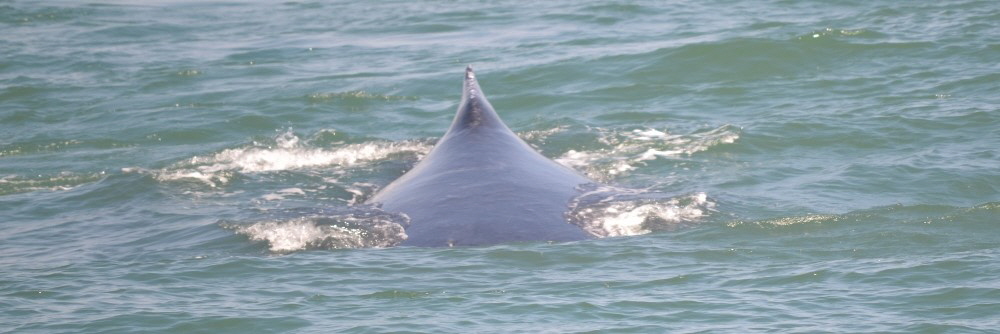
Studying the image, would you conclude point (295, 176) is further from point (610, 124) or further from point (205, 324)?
point (205, 324)

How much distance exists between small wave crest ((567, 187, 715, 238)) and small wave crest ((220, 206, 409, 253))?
1.28 m

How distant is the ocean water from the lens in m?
8.33

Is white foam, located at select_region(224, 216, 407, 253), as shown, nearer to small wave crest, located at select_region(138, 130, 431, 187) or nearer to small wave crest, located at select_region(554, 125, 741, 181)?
small wave crest, located at select_region(138, 130, 431, 187)

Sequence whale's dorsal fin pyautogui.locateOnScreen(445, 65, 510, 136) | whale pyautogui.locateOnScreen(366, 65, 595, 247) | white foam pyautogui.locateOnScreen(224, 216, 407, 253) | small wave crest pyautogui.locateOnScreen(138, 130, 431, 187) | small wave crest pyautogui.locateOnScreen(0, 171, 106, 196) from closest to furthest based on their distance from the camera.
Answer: whale pyautogui.locateOnScreen(366, 65, 595, 247) → white foam pyautogui.locateOnScreen(224, 216, 407, 253) → whale's dorsal fin pyautogui.locateOnScreen(445, 65, 510, 136) → small wave crest pyautogui.locateOnScreen(0, 171, 106, 196) → small wave crest pyautogui.locateOnScreen(138, 130, 431, 187)

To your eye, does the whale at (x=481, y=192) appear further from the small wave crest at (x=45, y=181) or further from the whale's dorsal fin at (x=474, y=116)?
the small wave crest at (x=45, y=181)

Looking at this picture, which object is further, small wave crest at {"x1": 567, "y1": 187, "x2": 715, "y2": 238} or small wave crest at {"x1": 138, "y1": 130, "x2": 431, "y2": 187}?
small wave crest at {"x1": 138, "y1": 130, "x2": 431, "y2": 187}

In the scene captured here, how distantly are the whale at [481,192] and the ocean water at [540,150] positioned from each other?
222 millimetres

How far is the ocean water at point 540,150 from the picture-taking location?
8.33 meters

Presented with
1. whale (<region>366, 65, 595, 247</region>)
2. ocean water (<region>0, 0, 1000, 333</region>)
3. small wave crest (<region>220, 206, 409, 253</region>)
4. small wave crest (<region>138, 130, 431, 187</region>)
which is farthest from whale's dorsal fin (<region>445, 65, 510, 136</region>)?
small wave crest (<region>138, 130, 431, 187</region>)

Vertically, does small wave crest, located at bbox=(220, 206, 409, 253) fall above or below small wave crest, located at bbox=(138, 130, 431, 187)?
above

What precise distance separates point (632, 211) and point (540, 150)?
339 cm

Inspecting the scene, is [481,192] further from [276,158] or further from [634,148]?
[276,158]

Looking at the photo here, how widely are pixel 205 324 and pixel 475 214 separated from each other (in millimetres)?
2306

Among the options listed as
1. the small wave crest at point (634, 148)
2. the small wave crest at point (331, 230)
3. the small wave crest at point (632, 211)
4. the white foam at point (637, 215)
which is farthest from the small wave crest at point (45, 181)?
the white foam at point (637, 215)
